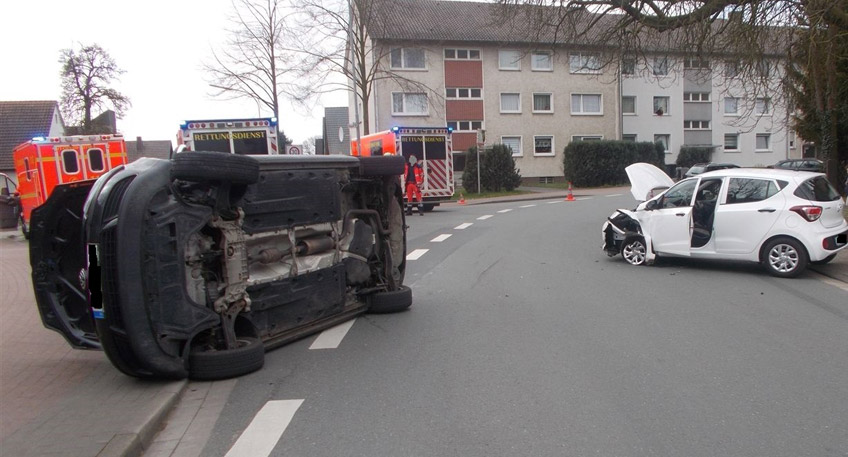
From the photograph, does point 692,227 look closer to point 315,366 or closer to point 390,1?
point 315,366

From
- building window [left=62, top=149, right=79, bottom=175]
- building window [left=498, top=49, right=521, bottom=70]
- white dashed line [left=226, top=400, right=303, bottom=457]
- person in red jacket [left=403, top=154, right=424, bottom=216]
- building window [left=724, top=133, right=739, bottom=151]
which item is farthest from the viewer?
building window [left=724, top=133, right=739, bottom=151]

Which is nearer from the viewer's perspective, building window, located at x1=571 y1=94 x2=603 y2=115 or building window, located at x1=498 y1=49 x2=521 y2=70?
building window, located at x1=498 y1=49 x2=521 y2=70

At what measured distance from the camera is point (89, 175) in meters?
19.2

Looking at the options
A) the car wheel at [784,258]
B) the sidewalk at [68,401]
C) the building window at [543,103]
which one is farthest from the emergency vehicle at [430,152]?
the building window at [543,103]

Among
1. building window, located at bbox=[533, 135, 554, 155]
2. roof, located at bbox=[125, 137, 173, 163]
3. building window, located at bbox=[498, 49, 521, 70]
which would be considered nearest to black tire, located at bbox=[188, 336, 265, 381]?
building window, located at bbox=[533, 135, 554, 155]

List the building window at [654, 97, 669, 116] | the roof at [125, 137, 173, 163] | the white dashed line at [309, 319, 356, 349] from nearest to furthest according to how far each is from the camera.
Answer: the white dashed line at [309, 319, 356, 349], the building window at [654, 97, 669, 116], the roof at [125, 137, 173, 163]

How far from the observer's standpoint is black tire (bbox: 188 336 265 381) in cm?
550

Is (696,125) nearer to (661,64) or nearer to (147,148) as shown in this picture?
(661,64)

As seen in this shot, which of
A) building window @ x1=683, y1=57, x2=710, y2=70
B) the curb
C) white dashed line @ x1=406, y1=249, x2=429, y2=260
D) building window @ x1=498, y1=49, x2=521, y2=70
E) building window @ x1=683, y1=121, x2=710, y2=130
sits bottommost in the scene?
white dashed line @ x1=406, y1=249, x2=429, y2=260

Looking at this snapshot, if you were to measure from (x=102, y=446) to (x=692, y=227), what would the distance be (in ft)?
30.2

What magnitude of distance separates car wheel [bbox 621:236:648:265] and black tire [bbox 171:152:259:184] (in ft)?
25.4

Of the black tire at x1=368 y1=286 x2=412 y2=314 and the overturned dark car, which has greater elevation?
the overturned dark car

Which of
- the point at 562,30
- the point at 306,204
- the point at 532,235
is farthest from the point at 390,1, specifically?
the point at 306,204

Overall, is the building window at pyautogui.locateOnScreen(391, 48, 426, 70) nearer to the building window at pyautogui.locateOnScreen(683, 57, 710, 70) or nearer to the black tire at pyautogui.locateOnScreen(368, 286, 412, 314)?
the building window at pyautogui.locateOnScreen(683, 57, 710, 70)
